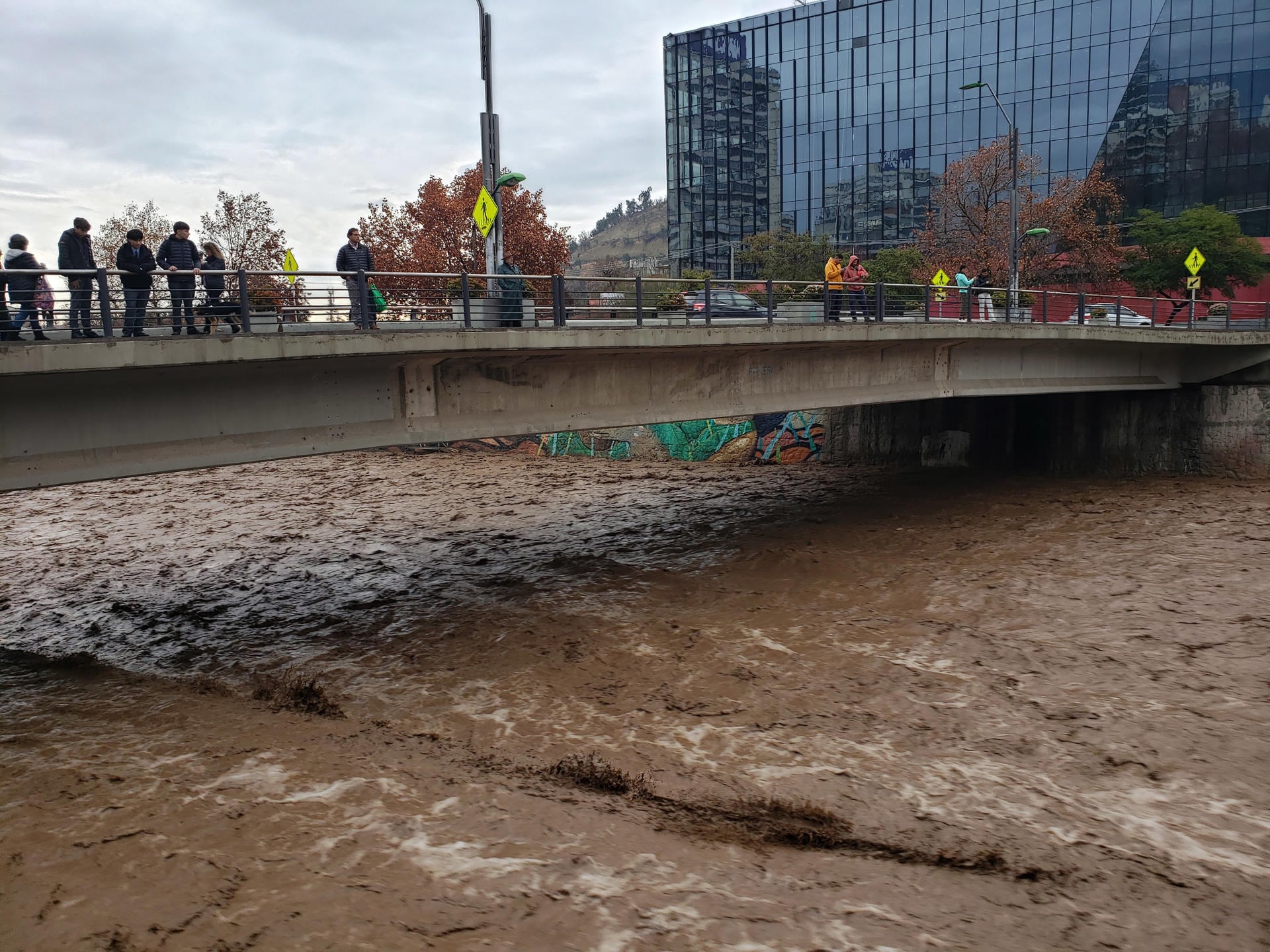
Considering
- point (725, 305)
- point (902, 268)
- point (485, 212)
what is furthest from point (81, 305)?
point (902, 268)

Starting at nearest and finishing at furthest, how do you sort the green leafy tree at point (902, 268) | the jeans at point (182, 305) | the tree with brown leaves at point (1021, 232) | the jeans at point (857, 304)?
1. the jeans at point (182, 305)
2. the jeans at point (857, 304)
3. the green leafy tree at point (902, 268)
4. the tree with brown leaves at point (1021, 232)

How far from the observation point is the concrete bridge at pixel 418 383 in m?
10.4

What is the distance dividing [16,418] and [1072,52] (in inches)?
2872

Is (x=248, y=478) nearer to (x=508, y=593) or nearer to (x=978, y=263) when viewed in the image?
(x=508, y=593)

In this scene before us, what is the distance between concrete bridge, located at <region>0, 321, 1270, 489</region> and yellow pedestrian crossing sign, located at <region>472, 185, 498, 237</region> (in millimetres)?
2882

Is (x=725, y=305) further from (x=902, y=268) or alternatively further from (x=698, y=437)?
(x=902, y=268)

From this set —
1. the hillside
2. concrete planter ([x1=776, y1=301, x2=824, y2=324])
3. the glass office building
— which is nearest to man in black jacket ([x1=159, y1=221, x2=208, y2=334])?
concrete planter ([x1=776, y1=301, x2=824, y2=324])

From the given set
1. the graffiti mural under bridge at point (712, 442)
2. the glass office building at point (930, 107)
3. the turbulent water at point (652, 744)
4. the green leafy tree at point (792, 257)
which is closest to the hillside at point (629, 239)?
the glass office building at point (930, 107)

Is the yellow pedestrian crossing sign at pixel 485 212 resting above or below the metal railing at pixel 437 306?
above

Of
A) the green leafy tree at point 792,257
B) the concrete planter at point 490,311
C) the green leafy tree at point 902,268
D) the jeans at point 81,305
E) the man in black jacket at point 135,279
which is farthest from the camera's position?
the green leafy tree at point 792,257

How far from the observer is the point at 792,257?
212ft

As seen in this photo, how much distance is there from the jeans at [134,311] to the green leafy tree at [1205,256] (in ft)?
156

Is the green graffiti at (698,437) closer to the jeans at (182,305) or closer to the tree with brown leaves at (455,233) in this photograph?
the tree with brown leaves at (455,233)

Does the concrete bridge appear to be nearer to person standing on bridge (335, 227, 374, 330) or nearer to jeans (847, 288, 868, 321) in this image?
jeans (847, 288, 868, 321)
